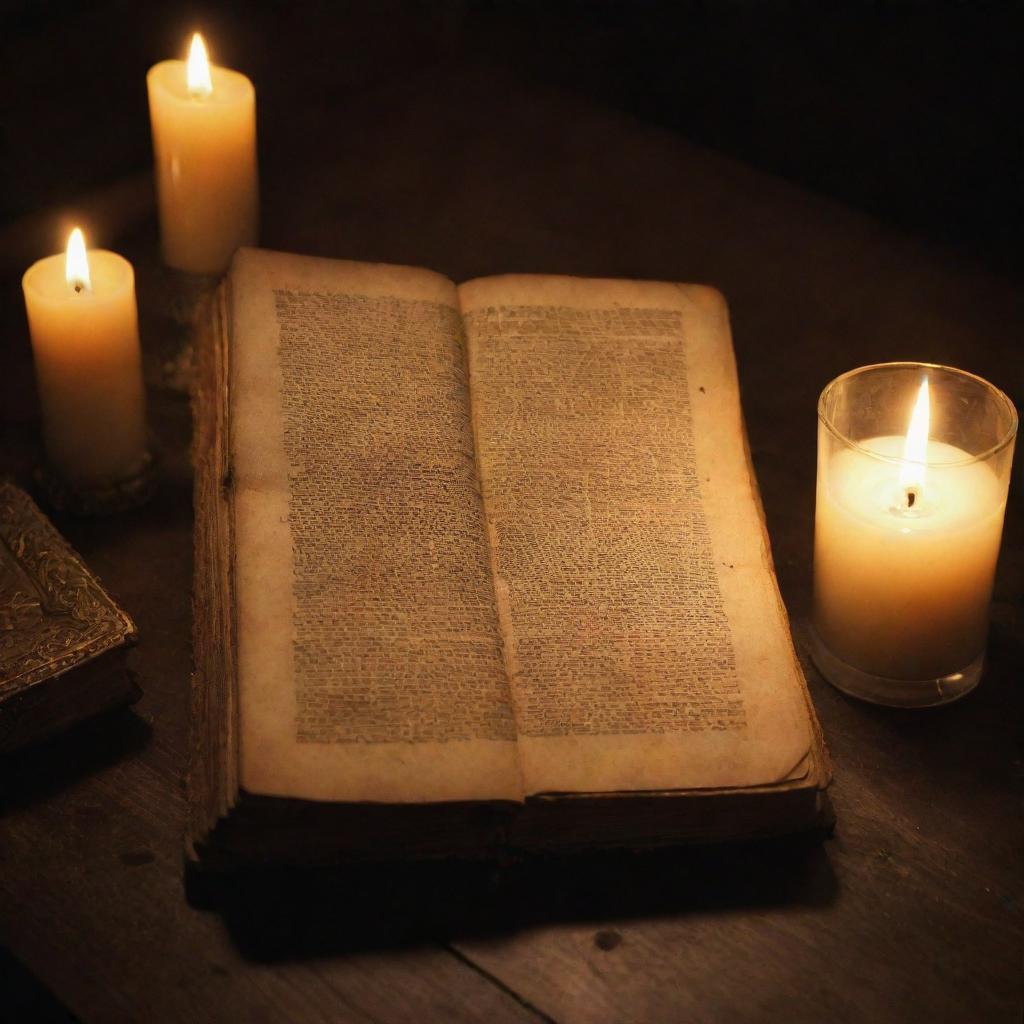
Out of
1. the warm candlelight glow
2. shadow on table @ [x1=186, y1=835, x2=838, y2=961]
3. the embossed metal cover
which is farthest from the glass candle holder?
the embossed metal cover

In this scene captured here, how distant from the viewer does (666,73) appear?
76.9 inches

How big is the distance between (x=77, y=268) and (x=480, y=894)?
597 millimetres

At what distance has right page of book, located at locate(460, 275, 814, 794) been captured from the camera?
863 millimetres

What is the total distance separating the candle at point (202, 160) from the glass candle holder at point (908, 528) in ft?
1.96

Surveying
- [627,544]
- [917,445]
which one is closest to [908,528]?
[917,445]

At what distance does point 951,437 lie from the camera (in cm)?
103

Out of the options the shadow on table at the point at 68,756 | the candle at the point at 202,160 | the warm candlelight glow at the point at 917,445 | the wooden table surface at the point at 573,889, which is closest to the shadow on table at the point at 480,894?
the wooden table surface at the point at 573,889

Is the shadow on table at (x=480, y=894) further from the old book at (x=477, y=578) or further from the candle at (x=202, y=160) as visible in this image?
the candle at (x=202, y=160)

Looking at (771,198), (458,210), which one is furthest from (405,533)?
(771,198)

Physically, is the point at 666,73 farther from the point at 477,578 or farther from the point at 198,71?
the point at 477,578

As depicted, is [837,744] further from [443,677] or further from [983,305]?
[983,305]

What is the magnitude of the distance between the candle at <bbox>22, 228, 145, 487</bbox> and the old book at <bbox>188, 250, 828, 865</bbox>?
7cm

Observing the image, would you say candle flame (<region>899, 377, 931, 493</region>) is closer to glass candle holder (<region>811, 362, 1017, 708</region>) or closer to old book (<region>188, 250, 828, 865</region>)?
glass candle holder (<region>811, 362, 1017, 708</region>)

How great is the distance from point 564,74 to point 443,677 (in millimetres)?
1301
